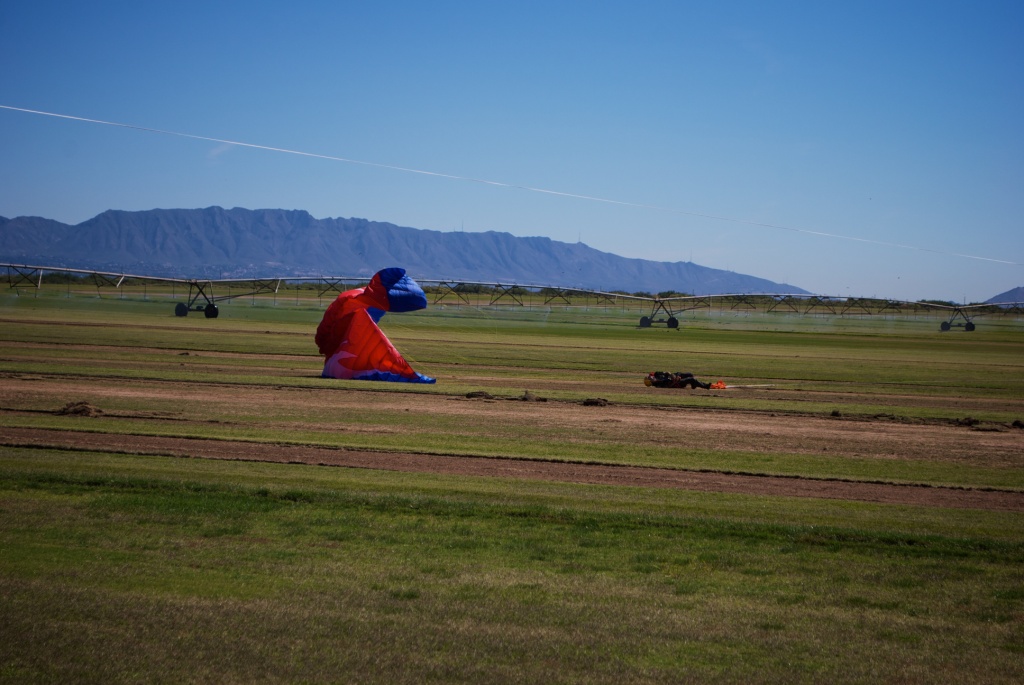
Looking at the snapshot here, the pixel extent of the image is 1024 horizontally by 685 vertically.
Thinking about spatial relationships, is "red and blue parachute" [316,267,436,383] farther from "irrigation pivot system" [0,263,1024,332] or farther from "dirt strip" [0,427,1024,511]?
"irrigation pivot system" [0,263,1024,332]

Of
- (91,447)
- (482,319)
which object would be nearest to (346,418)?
(91,447)

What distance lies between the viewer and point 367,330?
28.8m

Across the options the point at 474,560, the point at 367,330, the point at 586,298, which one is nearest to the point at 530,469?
the point at 474,560

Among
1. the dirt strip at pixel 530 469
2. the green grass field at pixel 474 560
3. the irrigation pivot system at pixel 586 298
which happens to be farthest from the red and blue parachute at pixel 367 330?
the irrigation pivot system at pixel 586 298

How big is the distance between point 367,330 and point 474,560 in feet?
64.1

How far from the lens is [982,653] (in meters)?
7.63

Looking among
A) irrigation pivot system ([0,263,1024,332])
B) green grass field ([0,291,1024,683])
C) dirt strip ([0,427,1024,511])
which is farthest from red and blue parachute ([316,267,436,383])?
irrigation pivot system ([0,263,1024,332])

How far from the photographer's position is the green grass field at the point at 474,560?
7180 millimetres

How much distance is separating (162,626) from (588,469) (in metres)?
9.82

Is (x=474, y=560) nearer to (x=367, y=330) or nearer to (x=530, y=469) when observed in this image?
(x=530, y=469)

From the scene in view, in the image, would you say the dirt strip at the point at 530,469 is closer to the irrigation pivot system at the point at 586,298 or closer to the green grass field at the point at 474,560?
the green grass field at the point at 474,560

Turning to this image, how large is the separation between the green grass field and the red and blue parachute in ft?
16.2

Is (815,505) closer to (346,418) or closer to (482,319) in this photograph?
(346,418)

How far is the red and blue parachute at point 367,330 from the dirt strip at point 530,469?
1135 cm
